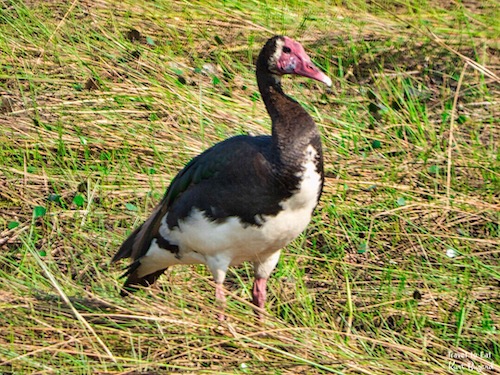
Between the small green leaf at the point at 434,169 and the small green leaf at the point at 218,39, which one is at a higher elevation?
the small green leaf at the point at 218,39

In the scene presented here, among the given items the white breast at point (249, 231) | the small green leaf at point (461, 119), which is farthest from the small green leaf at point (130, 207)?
the small green leaf at point (461, 119)

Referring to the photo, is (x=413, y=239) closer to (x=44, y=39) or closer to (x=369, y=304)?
(x=369, y=304)

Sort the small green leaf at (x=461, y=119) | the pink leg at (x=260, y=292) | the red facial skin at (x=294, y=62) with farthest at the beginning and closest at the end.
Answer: the small green leaf at (x=461, y=119) → the pink leg at (x=260, y=292) → the red facial skin at (x=294, y=62)

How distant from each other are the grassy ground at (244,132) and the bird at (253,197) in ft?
0.71

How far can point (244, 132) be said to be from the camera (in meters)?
6.50

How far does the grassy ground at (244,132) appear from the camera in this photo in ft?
14.1

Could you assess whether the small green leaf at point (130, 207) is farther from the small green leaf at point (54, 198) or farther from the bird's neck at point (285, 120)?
the bird's neck at point (285, 120)

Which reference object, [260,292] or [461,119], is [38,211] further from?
[461,119]

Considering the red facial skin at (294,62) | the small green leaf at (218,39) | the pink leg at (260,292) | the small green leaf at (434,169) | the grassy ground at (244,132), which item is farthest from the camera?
the small green leaf at (218,39)

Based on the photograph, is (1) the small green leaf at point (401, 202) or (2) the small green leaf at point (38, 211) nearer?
(2) the small green leaf at point (38, 211)

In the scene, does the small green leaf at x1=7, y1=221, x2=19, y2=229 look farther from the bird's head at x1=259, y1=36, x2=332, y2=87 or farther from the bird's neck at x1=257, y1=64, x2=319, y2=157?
the bird's head at x1=259, y1=36, x2=332, y2=87

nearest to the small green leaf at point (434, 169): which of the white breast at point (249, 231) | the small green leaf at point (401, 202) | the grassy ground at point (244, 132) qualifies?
the grassy ground at point (244, 132)

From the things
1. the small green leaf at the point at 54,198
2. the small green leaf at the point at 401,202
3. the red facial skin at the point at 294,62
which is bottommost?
the small green leaf at the point at 54,198

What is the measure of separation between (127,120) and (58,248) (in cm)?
120
